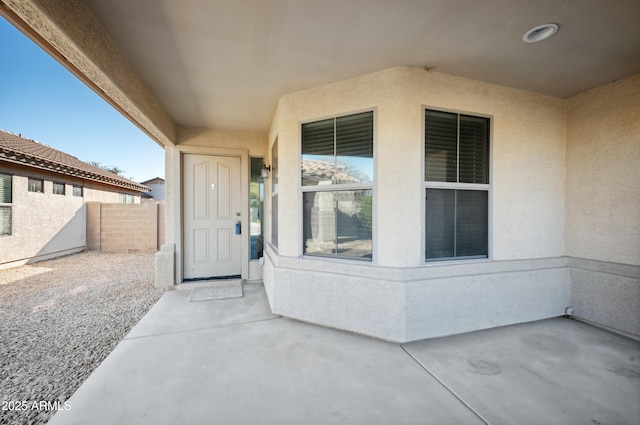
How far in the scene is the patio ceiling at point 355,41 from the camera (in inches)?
72.3

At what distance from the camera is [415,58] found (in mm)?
2518

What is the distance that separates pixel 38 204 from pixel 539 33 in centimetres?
1111

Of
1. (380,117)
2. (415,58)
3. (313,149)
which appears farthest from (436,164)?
(313,149)

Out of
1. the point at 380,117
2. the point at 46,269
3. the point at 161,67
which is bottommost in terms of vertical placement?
the point at 46,269

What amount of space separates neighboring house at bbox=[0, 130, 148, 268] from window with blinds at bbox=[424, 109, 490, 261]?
9229 millimetres

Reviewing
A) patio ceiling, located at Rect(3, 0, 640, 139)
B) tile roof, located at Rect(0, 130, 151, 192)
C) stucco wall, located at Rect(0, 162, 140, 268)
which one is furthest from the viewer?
stucco wall, located at Rect(0, 162, 140, 268)

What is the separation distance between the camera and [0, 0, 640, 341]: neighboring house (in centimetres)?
222

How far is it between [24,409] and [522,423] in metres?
3.43

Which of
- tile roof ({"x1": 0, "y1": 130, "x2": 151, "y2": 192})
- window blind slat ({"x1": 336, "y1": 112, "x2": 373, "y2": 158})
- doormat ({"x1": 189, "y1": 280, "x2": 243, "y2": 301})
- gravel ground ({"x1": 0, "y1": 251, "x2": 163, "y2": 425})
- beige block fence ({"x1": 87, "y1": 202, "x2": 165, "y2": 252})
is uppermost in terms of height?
tile roof ({"x1": 0, "y1": 130, "x2": 151, "y2": 192})

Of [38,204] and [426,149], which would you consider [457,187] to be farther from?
[38,204]

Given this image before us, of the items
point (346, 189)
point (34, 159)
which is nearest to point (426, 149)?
point (346, 189)

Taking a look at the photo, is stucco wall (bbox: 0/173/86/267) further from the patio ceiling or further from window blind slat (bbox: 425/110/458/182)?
window blind slat (bbox: 425/110/458/182)

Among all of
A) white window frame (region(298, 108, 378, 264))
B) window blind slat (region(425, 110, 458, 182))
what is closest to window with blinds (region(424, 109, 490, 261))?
window blind slat (region(425, 110, 458, 182))

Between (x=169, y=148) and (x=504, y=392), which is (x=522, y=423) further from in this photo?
(x=169, y=148)
